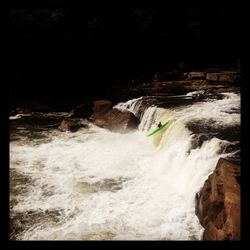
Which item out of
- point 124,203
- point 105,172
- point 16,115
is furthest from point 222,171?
point 16,115

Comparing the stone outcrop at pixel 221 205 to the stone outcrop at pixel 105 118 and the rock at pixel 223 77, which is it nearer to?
the stone outcrop at pixel 105 118

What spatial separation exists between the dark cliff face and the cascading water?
842 cm

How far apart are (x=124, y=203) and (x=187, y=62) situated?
18.6 m

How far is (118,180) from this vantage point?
8.05 meters

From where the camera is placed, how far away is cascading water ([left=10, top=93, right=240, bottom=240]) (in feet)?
19.6

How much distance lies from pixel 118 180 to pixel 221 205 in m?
3.32

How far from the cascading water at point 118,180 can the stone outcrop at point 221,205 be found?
1.27 feet

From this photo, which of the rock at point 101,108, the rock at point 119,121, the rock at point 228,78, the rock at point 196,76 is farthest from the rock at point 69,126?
the rock at point 228,78

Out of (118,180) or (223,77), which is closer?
(118,180)

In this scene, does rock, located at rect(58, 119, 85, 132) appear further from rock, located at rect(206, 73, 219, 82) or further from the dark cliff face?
rock, located at rect(206, 73, 219, 82)

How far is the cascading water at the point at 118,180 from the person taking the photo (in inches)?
235

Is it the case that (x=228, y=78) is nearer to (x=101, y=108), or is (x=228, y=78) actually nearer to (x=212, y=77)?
(x=212, y=77)

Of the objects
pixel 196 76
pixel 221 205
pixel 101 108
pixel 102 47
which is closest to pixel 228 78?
pixel 196 76
